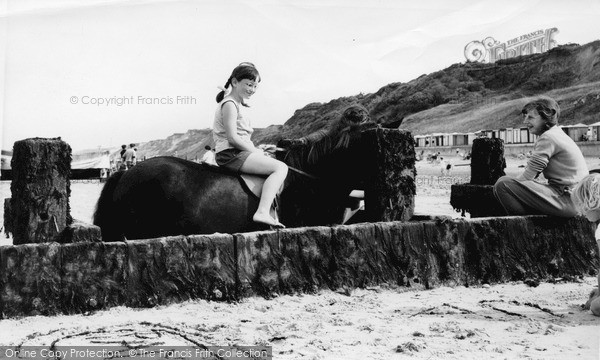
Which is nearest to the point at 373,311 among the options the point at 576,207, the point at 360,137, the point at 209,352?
the point at 209,352

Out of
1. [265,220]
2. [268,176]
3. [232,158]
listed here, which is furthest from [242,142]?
[265,220]

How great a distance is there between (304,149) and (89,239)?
77.8 inches

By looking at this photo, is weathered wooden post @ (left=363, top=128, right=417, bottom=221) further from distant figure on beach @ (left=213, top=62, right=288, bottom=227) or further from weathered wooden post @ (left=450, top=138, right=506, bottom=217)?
weathered wooden post @ (left=450, top=138, right=506, bottom=217)

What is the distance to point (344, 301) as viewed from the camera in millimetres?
3891

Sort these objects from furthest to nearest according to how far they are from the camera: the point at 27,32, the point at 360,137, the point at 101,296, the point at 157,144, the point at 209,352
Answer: the point at 157,144 → the point at 360,137 → the point at 27,32 → the point at 101,296 → the point at 209,352

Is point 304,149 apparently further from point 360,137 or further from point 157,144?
point 157,144

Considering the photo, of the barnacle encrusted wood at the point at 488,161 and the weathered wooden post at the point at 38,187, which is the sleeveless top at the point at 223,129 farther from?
the barnacle encrusted wood at the point at 488,161

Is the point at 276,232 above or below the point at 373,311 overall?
above

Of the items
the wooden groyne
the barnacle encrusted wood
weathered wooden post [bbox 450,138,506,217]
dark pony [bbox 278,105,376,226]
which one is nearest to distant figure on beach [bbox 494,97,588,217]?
the wooden groyne

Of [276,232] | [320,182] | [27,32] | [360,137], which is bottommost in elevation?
[276,232]

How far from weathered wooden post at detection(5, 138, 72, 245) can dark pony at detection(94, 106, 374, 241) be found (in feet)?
1.37

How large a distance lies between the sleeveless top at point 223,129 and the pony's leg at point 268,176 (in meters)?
0.21

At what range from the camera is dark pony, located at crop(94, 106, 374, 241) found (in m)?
4.25

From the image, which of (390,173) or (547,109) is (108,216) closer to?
(390,173)
